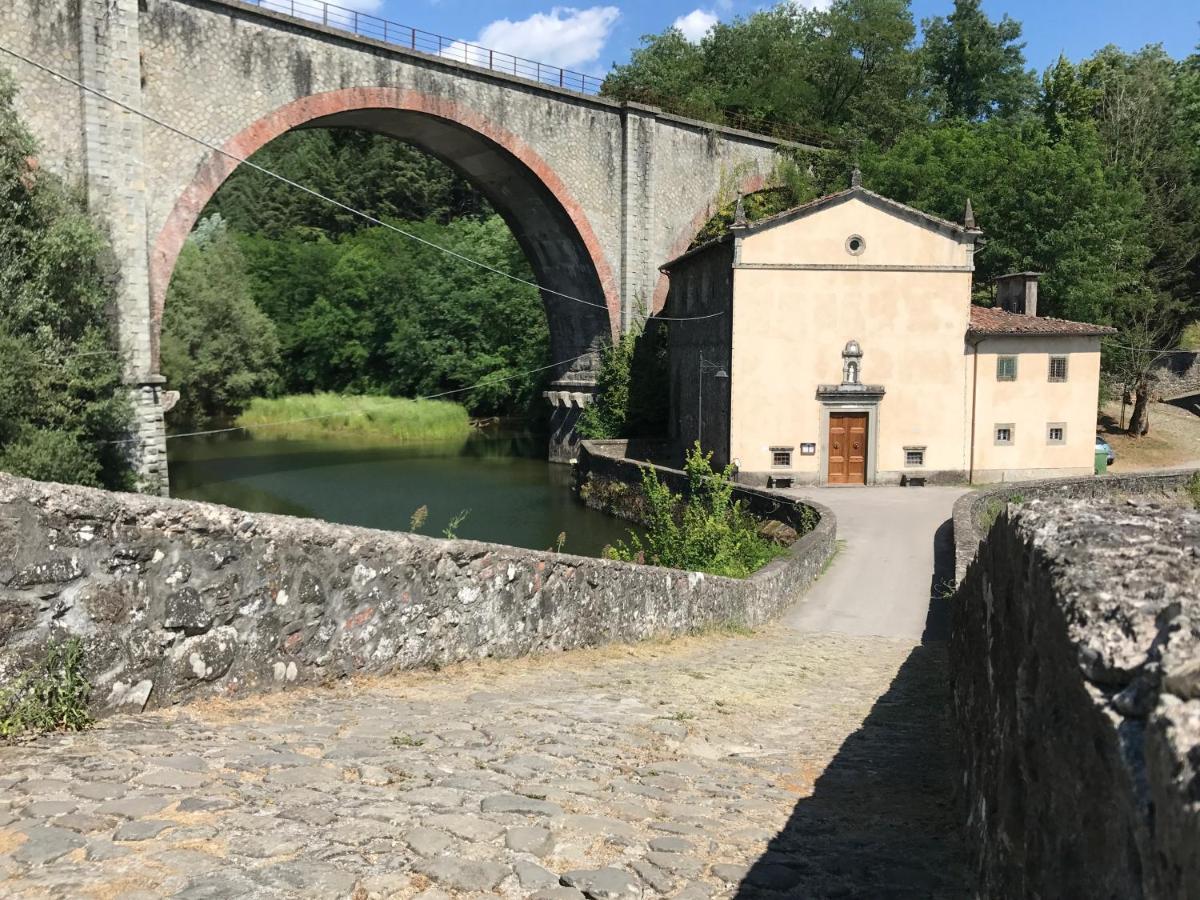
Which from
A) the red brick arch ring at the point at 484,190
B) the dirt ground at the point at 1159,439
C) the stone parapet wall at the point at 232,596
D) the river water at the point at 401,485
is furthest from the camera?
the dirt ground at the point at 1159,439

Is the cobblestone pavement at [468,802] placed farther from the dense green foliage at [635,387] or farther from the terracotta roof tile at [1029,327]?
the dense green foliage at [635,387]

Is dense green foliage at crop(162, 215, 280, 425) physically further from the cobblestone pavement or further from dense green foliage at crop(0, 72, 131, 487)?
the cobblestone pavement

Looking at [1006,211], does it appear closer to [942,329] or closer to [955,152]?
[955,152]

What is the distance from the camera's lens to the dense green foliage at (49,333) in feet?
59.7

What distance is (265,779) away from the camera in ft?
11.9

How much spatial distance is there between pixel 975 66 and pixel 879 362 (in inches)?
1445

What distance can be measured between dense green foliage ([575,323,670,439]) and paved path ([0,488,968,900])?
28.0 meters

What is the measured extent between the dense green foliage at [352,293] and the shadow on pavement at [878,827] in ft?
133

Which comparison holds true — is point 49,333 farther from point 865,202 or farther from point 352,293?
point 352,293

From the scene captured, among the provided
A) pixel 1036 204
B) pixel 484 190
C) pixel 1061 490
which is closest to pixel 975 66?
pixel 1036 204

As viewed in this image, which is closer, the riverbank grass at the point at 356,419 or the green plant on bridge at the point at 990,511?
the green plant on bridge at the point at 990,511

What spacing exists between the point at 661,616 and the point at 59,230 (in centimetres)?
1622

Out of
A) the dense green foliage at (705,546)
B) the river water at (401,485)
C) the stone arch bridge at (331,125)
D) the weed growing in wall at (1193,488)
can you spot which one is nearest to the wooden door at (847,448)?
the river water at (401,485)

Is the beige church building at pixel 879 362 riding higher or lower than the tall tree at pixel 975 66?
lower
